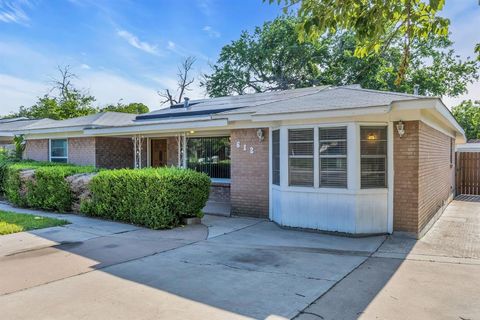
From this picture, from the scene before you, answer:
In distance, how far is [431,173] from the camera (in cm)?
973

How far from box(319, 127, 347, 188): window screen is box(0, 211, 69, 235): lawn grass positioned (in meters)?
6.89

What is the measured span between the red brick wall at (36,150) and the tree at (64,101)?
1915cm

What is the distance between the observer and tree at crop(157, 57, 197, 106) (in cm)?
3694

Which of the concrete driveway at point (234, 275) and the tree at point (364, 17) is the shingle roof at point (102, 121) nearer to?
the concrete driveway at point (234, 275)

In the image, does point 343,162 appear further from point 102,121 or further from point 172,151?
point 102,121

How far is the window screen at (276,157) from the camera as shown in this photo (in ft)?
30.6

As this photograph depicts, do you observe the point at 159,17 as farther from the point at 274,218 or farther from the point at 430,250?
the point at 430,250

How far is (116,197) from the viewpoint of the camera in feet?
32.3

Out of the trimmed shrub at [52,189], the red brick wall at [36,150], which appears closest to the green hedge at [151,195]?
the trimmed shrub at [52,189]

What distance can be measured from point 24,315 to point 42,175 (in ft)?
27.7

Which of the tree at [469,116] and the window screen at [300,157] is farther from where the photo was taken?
the tree at [469,116]

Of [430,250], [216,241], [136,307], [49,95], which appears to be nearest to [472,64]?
[430,250]

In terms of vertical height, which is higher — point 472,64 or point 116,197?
point 472,64

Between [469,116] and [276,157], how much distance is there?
33.1 m
